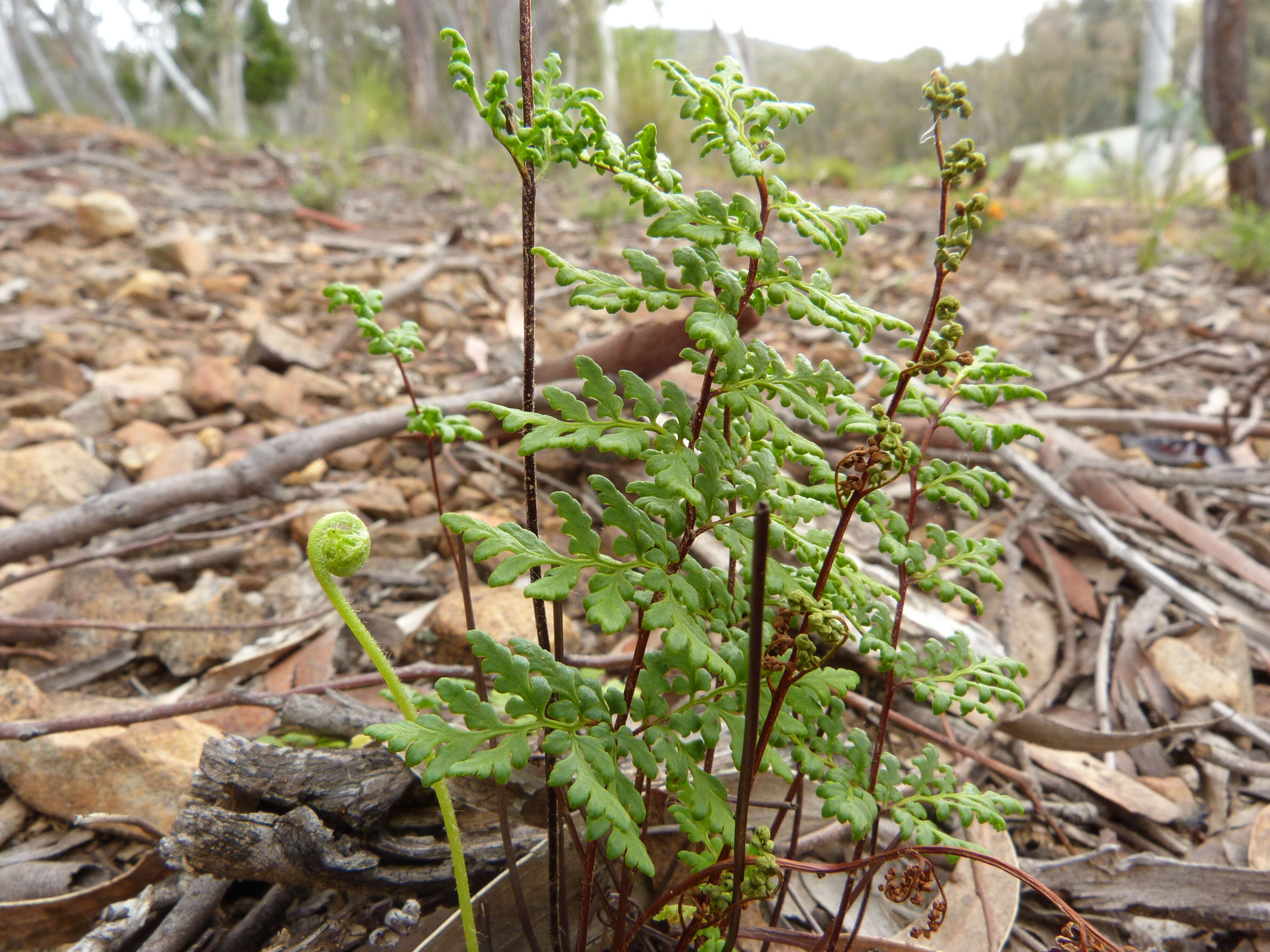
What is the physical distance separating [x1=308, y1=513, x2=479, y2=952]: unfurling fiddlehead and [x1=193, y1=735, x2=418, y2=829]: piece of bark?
0.91 feet

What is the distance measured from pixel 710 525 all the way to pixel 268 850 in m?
0.85

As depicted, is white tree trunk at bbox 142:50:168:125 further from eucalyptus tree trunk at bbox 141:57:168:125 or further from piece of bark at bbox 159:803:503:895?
piece of bark at bbox 159:803:503:895

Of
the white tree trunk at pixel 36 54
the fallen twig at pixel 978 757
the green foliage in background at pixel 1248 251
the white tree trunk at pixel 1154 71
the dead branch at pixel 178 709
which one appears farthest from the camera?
the white tree trunk at pixel 36 54

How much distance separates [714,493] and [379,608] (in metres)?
1.64

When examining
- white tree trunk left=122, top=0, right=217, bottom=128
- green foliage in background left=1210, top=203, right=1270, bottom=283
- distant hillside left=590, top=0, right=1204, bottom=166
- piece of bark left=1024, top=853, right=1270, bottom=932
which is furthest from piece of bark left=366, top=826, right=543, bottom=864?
white tree trunk left=122, top=0, right=217, bottom=128

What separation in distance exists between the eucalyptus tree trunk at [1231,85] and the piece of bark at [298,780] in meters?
8.88

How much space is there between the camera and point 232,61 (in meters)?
20.5

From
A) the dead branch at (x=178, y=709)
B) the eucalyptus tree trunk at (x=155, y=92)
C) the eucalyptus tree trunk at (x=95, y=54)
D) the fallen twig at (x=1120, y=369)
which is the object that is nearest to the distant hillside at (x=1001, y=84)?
the fallen twig at (x=1120, y=369)

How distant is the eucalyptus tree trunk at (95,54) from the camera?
2303cm

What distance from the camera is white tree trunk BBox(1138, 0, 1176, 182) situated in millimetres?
14383

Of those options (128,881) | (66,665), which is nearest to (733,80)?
(128,881)

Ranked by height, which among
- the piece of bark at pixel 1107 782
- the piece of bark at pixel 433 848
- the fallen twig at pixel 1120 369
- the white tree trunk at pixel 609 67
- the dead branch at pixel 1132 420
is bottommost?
the piece of bark at pixel 1107 782

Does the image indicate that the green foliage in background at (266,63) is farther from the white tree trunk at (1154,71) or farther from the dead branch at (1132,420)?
the dead branch at (1132,420)

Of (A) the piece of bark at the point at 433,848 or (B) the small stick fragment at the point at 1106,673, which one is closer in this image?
(A) the piece of bark at the point at 433,848
